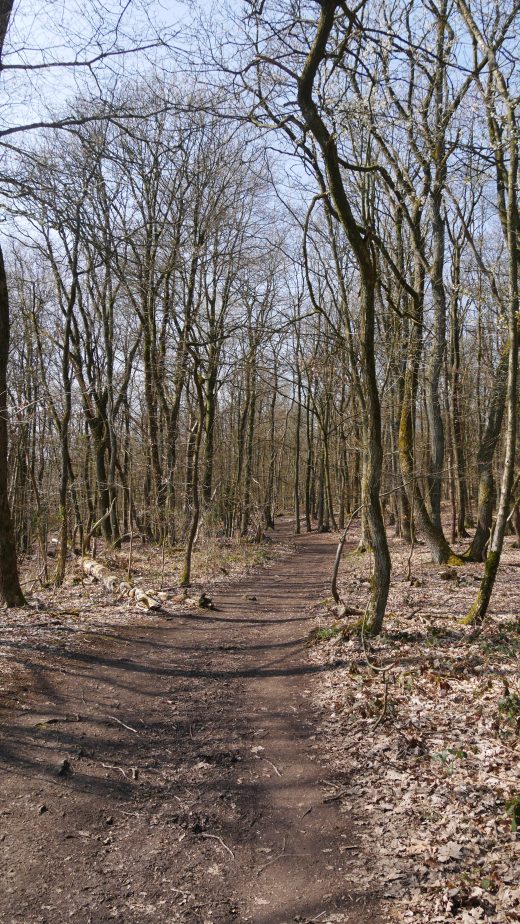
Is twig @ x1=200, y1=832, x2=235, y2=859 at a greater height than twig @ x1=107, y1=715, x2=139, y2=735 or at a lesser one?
lesser

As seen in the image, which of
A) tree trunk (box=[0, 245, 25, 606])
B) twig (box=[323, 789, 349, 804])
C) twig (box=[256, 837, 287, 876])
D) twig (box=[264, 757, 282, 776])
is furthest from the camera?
tree trunk (box=[0, 245, 25, 606])

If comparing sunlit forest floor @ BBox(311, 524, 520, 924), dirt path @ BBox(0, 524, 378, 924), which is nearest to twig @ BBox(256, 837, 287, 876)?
dirt path @ BBox(0, 524, 378, 924)

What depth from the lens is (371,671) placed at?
270 inches

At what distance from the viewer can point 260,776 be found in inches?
188

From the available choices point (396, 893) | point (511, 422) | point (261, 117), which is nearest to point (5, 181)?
point (261, 117)

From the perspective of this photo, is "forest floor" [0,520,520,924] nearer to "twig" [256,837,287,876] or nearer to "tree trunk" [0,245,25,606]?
"twig" [256,837,287,876]

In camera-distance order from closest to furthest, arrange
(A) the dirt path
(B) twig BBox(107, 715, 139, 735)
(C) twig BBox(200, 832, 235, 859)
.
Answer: (A) the dirt path
(C) twig BBox(200, 832, 235, 859)
(B) twig BBox(107, 715, 139, 735)

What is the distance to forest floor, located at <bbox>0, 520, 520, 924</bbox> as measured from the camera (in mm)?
3336

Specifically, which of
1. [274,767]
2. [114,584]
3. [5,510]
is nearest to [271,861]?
[274,767]

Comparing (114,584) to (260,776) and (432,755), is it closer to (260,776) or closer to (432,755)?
(260,776)

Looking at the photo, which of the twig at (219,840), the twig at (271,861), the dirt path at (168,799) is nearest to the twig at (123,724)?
the dirt path at (168,799)

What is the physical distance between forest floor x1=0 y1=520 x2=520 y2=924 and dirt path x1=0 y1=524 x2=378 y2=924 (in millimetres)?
15

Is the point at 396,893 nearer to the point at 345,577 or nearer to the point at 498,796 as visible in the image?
the point at 498,796

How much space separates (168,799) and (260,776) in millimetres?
791
